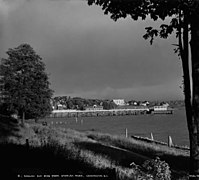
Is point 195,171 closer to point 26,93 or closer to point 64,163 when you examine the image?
point 64,163

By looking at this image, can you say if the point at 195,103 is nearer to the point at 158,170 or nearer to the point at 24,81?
the point at 158,170

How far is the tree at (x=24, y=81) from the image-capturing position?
4362 cm

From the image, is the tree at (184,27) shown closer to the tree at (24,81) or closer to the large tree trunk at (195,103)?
the large tree trunk at (195,103)

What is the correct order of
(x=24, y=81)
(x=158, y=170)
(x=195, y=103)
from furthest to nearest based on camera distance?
(x=24, y=81) < (x=195, y=103) < (x=158, y=170)

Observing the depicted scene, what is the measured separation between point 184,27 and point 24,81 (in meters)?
39.6

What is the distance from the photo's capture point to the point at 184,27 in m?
5.74

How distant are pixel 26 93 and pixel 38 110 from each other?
130 inches

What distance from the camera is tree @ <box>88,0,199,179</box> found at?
5391mm

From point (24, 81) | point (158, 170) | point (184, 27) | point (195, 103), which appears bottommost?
point (158, 170)

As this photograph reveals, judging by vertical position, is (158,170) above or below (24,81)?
below

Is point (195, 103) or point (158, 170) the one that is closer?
point (158, 170)

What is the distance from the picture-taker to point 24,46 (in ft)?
148

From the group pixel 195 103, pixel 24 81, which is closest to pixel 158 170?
pixel 195 103

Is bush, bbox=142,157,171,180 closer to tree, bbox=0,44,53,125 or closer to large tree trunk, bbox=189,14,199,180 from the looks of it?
large tree trunk, bbox=189,14,199,180
